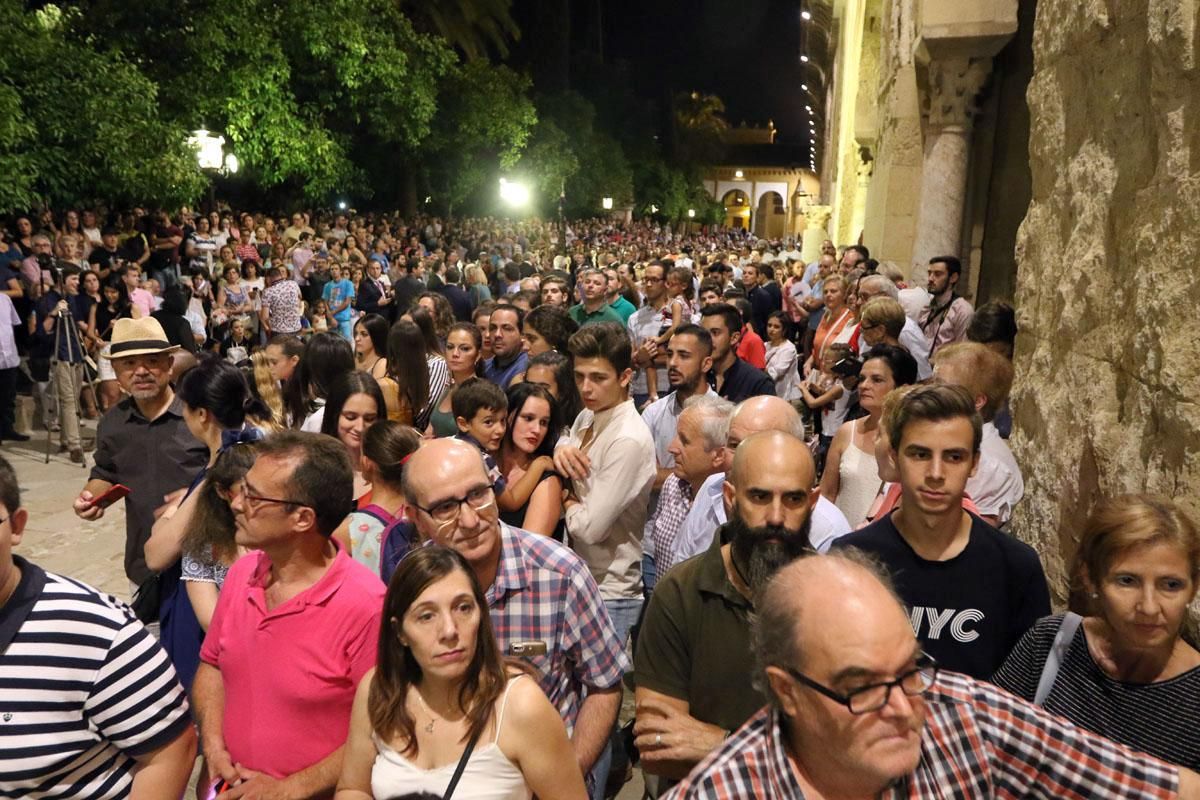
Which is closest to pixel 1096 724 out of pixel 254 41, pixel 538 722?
pixel 538 722

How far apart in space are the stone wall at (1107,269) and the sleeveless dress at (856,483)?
0.68 m

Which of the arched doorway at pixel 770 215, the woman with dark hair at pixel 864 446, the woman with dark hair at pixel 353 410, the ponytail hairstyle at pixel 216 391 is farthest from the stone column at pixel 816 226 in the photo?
the arched doorway at pixel 770 215

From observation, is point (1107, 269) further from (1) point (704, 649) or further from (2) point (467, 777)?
(2) point (467, 777)

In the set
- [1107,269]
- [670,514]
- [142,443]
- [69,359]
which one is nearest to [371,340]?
[142,443]

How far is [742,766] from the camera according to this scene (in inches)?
64.6

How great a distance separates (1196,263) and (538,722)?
236 cm

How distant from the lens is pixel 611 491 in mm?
3748

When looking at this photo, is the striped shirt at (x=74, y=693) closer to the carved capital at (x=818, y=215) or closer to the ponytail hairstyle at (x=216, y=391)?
the ponytail hairstyle at (x=216, y=391)

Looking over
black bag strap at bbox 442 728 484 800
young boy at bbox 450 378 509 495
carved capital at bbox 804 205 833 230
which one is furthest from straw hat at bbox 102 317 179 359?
carved capital at bbox 804 205 833 230

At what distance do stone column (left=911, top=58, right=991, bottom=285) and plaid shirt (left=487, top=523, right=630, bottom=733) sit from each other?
7.81m

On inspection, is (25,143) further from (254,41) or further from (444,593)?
(444,593)

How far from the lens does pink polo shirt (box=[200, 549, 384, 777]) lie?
2.54m

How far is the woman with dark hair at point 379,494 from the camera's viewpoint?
10.9 ft

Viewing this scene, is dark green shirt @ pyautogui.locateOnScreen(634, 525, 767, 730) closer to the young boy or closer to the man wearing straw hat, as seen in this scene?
the young boy
